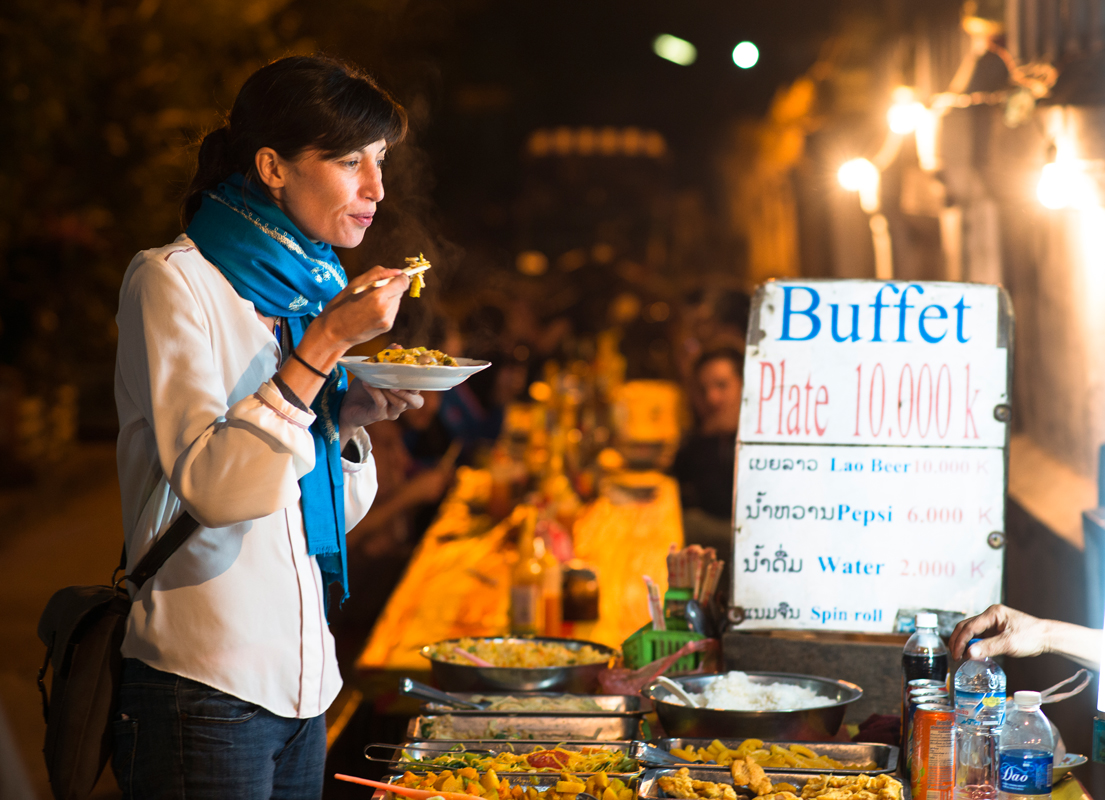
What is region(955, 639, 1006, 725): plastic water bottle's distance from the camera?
1705 millimetres

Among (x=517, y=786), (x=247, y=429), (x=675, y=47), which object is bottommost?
(x=517, y=786)

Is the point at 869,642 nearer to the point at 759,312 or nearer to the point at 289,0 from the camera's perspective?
the point at 759,312

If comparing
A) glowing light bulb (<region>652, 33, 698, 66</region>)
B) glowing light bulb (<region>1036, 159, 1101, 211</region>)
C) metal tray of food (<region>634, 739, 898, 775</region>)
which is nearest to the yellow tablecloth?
metal tray of food (<region>634, 739, 898, 775</region>)

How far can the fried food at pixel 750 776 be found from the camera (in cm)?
172

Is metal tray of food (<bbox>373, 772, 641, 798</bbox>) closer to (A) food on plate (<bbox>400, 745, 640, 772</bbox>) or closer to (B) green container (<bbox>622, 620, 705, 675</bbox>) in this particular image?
(A) food on plate (<bbox>400, 745, 640, 772</bbox>)

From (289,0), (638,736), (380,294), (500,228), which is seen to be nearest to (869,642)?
(638,736)

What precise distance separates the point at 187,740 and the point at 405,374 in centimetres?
67

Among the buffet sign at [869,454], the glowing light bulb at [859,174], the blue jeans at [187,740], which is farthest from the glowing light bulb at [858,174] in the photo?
the blue jeans at [187,740]

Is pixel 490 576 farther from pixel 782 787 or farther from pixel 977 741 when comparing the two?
pixel 977 741

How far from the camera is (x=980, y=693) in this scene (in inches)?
69.0

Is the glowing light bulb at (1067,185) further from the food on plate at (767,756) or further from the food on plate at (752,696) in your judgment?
the food on plate at (767,756)

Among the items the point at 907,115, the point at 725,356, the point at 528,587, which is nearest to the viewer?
the point at 528,587

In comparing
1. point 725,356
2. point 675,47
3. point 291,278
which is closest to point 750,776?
point 291,278

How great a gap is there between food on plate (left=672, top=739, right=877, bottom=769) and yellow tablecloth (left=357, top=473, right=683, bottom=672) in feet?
2.44
